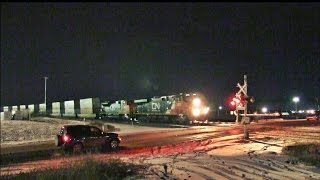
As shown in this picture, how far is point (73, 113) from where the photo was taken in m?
77.8

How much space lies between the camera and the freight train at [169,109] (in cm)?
5178

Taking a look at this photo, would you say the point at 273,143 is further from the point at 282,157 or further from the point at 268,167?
the point at 268,167

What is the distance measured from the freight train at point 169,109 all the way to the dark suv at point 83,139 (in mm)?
26608

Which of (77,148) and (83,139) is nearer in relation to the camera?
(77,148)

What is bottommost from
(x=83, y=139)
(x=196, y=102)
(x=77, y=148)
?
(x=77, y=148)

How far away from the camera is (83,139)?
2403 centimetres

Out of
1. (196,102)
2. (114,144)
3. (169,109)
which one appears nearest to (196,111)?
(196,102)

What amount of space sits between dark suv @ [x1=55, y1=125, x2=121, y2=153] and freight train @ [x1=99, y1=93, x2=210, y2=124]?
2661 cm

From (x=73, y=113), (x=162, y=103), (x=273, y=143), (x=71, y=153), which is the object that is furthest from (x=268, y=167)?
(x=73, y=113)

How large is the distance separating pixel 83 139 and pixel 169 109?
30.1 meters

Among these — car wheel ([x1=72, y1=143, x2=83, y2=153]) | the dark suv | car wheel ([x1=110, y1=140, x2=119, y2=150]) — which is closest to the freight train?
car wheel ([x1=110, y1=140, x2=119, y2=150])

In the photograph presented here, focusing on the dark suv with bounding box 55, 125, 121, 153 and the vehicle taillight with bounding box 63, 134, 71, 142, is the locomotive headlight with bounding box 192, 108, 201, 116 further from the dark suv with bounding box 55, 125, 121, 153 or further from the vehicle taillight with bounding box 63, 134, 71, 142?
the vehicle taillight with bounding box 63, 134, 71, 142

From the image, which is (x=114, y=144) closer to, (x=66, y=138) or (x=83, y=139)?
(x=83, y=139)

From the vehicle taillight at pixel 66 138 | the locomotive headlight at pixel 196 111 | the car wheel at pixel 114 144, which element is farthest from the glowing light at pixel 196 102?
the vehicle taillight at pixel 66 138
